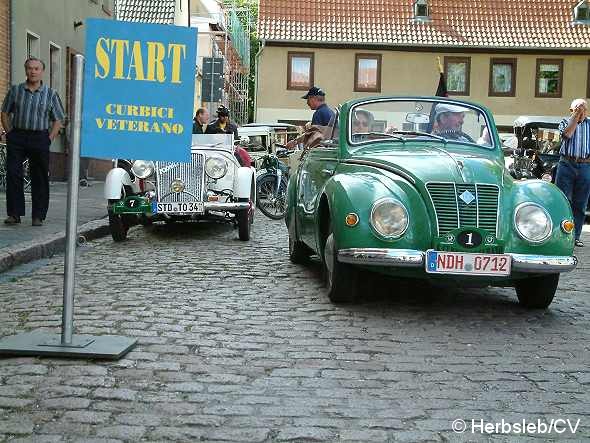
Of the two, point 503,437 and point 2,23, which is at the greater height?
point 2,23

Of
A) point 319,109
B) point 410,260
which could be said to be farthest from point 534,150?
point 410,260

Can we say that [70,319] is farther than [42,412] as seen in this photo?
Yes

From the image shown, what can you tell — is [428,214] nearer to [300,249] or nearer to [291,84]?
[300,249]

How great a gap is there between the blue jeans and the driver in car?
388cm

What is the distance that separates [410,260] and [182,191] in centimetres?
488

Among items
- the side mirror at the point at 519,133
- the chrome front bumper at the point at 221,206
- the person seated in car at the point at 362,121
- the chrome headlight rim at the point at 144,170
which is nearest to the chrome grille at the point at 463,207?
the person seated in car at the point at 362,121

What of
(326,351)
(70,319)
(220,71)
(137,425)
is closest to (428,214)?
(326,351)

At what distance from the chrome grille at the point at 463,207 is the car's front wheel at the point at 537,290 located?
0.69 meters

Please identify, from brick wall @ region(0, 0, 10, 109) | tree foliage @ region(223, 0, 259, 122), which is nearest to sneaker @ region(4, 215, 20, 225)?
brick wall @ region(0, 0, 10, 109)

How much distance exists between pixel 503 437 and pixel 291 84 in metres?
37.1

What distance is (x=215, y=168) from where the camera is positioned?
33.4ft

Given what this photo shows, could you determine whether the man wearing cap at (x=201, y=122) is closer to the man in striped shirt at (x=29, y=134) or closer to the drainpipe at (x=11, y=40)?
the man in striped shirt at (x=29, y=134)

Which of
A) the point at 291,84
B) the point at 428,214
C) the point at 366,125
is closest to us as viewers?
the point at 428,214

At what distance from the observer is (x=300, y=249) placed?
8.23 m
